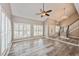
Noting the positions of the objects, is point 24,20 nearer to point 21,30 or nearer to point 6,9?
point 21,30

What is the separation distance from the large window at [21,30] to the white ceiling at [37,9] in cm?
20

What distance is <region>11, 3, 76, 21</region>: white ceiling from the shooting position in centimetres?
238

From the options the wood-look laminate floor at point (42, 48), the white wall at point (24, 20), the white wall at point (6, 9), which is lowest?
the wood-look laminate floor at point (42, 48)

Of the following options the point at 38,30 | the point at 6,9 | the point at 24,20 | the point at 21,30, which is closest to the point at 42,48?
the point at 38,30

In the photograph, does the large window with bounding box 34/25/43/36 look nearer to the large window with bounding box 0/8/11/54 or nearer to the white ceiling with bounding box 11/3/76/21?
the white ceiling with bounding box 11/3/76/21

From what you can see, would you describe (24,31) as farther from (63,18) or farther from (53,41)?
(63,18)

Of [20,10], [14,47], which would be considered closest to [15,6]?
[20,10]

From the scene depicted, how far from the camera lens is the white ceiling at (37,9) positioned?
238 centimetres

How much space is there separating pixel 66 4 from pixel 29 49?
1.17 metres

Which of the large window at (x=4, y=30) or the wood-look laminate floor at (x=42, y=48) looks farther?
the wood-look laminate floor at (x=42, y=48)

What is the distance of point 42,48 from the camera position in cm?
242

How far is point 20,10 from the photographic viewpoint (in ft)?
7.87

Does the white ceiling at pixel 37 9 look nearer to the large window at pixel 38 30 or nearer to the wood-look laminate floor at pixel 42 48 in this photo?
the large window at pixel 38 30

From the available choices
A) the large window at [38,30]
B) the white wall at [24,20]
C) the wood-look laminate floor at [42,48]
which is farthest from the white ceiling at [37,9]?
the wood-look laminate floor at [42,48]
